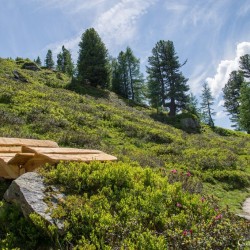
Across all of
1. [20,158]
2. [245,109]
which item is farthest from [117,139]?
[245,109]

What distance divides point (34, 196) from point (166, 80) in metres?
50.3

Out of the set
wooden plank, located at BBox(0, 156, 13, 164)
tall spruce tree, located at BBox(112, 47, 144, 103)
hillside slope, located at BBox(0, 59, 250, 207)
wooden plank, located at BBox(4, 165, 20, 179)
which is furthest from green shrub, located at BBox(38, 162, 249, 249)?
tall spruce tree, located at BBox(112, 47, 144, 103)

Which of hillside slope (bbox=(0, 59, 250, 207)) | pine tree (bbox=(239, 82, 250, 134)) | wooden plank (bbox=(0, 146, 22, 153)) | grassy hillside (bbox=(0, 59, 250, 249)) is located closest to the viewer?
wooden plank (bbox=(0, 146, 22, 153))

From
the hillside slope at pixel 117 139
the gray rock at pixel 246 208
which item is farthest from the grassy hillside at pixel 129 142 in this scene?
the gray rock at pixel 246 208

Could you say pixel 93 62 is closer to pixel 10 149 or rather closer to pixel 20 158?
pixel 10 149

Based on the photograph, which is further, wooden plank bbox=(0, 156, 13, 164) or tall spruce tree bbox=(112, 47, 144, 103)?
tall spruce tree bbox=(112, 47, 144, 103)

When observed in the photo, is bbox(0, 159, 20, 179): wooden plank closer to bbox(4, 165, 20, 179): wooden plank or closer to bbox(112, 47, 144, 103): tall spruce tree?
bbox(4, 165, 20, 179): wooden plank

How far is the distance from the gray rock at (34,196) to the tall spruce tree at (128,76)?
6142cm

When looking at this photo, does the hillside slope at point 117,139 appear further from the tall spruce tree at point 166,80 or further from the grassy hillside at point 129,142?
the tall spruce tree at point 166,80

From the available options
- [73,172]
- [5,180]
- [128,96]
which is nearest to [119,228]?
[73,172]

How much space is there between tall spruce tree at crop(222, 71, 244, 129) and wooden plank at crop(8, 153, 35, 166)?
214 ft

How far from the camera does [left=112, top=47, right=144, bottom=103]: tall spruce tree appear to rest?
67.4 metres

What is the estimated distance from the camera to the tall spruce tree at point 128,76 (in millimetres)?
67438

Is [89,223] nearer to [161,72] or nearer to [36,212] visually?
[36,212]
